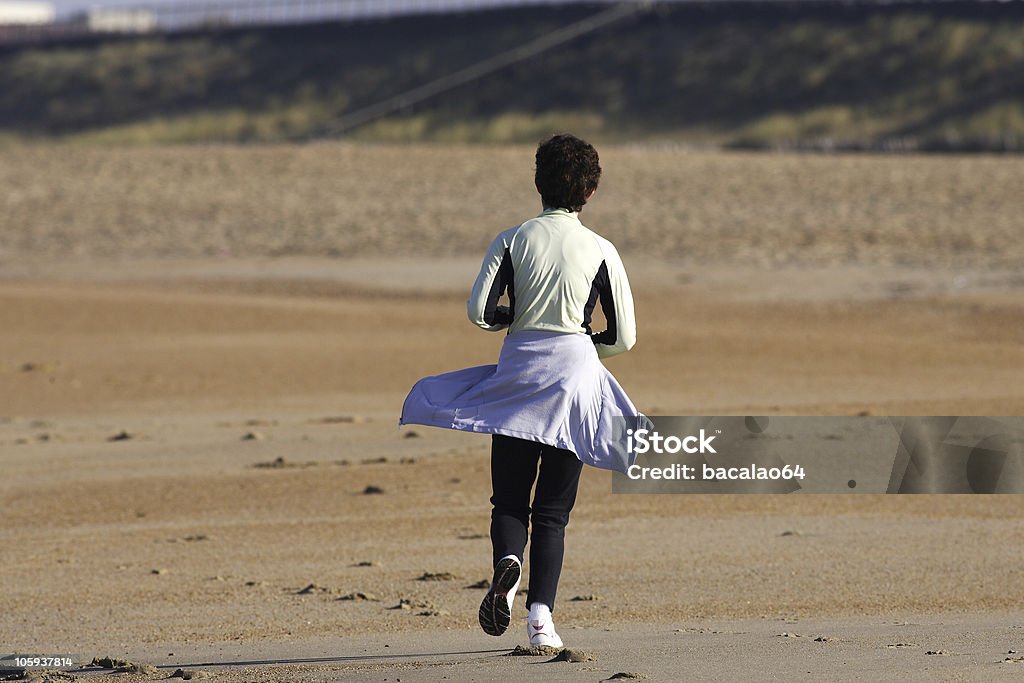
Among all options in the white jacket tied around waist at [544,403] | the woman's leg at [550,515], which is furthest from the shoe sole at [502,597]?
the white jacket tied around waist at [544,403]

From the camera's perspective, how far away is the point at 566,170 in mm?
4547

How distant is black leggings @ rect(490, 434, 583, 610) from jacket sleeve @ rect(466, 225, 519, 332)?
353mm

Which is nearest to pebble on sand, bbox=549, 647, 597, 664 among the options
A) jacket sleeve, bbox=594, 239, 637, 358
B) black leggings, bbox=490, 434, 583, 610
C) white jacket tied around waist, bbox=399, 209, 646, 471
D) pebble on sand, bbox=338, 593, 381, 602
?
black leggings, bbox=490, 434, 583, 610

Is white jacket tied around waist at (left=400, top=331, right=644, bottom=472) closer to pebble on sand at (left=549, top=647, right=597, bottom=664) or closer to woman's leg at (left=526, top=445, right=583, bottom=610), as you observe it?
woman's leg at (left=526, top=445, right=583, bottom=610)

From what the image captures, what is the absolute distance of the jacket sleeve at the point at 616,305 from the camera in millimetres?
4508

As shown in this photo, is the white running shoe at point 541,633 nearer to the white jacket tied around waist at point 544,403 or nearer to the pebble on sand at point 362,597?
the white jacket tied around waist at point 544,403

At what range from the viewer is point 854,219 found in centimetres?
2378

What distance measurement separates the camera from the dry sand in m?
5.15

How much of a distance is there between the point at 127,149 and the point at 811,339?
2157 cm

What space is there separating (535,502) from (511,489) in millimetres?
95

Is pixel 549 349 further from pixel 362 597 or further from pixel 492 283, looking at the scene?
pixel 362 597

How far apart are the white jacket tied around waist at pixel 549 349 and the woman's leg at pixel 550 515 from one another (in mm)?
101

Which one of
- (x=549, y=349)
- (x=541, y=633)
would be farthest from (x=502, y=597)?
(x=549, y=349)

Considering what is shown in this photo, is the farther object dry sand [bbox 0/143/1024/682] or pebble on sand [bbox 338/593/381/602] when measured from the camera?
pebble on sand [bbox 338/593/381/602]
